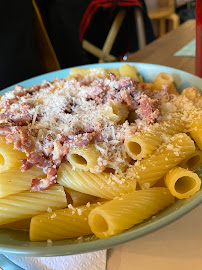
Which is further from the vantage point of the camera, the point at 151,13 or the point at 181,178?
the point at 151,13

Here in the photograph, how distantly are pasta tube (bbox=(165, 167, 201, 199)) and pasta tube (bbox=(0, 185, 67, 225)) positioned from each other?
0.89 feet

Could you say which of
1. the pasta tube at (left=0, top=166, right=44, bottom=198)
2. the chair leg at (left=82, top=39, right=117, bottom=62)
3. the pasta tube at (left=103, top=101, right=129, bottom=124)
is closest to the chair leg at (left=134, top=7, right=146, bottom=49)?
the chair leg at (left=82, top=39, right=117, bottom=62)

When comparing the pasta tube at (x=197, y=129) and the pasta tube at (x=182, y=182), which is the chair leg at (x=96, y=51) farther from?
the pasta tube at (x=182, y=182)

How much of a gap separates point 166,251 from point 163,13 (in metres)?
4.48

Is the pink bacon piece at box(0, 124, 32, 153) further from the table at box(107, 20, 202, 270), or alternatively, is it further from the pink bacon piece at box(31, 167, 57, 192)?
the table at box(107, 20, 202, 270)

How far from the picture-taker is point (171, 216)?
2.06ft

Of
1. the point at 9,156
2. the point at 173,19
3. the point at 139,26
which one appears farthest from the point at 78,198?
the point at 173,19

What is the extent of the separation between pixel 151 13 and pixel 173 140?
4.37m

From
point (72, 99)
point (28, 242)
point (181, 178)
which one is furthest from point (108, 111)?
point (28, 242)

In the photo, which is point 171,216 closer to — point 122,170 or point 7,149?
point 122,170

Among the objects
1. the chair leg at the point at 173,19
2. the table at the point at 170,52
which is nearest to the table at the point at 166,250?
the table at the point at 170,52

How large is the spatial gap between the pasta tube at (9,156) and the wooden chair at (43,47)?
150 cm

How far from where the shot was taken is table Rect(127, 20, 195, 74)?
1625 millimetres

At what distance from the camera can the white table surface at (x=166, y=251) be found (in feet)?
2.20
